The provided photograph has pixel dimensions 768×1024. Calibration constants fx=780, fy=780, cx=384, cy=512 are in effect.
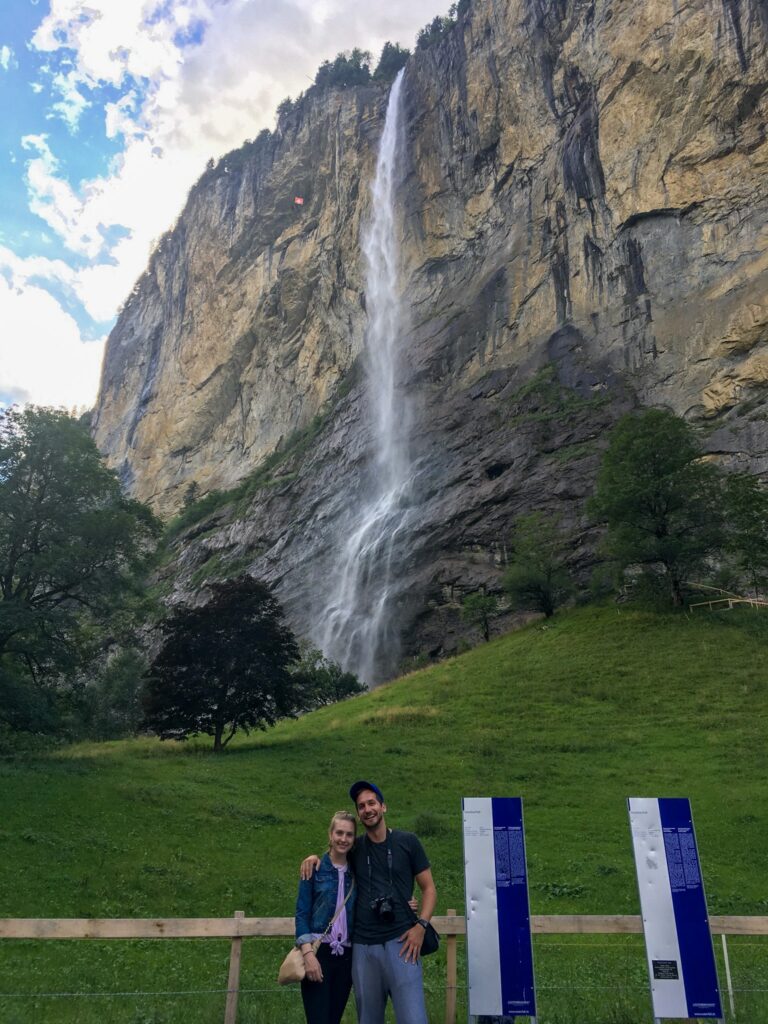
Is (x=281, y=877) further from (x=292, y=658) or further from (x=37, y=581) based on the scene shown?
(x=292, y=658)

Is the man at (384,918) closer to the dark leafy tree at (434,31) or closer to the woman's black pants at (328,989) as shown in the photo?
the woman's black pants at (328,989)

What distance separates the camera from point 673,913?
20.1 feet

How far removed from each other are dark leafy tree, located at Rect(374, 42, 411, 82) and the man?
102931 mm

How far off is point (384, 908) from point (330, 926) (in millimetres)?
374

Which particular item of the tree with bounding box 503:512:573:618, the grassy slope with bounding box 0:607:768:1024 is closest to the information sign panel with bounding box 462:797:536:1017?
the grassy slope with bounding box 0:607:768:1024

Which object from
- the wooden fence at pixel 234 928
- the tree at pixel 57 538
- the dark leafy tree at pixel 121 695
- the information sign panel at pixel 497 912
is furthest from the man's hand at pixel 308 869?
the dark leafy tree at pixel 121 695

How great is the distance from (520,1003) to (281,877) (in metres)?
7.57

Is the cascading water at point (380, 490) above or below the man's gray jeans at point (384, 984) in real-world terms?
above

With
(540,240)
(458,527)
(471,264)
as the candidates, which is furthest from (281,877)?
(471,264)

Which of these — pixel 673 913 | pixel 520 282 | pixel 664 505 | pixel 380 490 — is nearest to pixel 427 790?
pixel 673 913

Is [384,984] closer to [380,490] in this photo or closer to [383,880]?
[383,880]

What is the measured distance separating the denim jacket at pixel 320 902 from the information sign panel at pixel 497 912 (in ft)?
4.30

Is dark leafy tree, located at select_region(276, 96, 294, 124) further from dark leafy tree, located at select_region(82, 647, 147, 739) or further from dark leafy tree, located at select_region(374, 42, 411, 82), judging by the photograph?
dark leafy tree, located at select_region(82, 647, 147, 739)

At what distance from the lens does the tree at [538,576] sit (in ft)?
130
